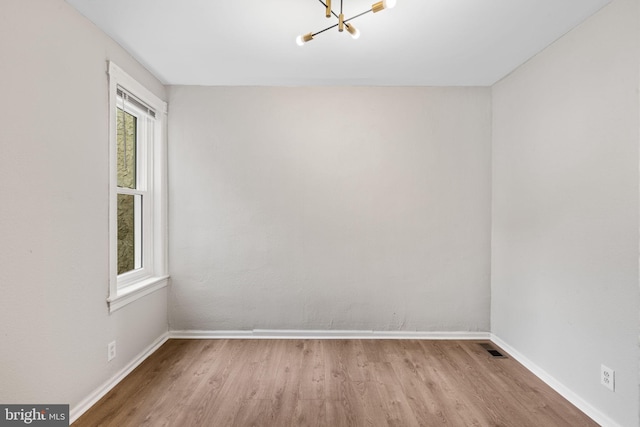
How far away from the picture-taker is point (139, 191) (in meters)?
3.23

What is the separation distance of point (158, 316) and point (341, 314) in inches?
70.3

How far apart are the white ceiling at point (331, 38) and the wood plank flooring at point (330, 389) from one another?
8.45ft

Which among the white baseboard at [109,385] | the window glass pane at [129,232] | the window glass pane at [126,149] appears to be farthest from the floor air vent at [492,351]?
the window glass pane at [126,149]

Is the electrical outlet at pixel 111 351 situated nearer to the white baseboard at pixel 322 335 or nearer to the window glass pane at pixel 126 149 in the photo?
the white baseboard at pixel 322 335

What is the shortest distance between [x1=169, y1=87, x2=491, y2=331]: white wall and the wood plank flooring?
401 mm

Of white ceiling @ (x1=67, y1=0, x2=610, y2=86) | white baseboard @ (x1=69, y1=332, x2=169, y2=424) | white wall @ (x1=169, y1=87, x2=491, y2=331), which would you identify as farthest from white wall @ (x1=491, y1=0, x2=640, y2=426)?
white baseboard @ (x1=69, y1=332, x2=169, y2=424)

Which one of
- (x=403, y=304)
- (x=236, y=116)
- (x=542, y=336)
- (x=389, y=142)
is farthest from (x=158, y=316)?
(x=542, y=336)

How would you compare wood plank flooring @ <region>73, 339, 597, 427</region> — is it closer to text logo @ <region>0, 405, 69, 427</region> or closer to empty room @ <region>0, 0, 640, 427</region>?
empty room @ <region>0, 0, 640, 427</region>

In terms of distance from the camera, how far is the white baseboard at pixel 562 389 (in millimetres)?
2176

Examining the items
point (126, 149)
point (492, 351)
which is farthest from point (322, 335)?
point (126, 149)

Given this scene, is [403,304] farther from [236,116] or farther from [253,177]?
[236,116]

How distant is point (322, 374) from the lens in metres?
2.79

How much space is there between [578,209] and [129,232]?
3.61m

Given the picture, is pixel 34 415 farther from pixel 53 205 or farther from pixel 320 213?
pixel 320 213
